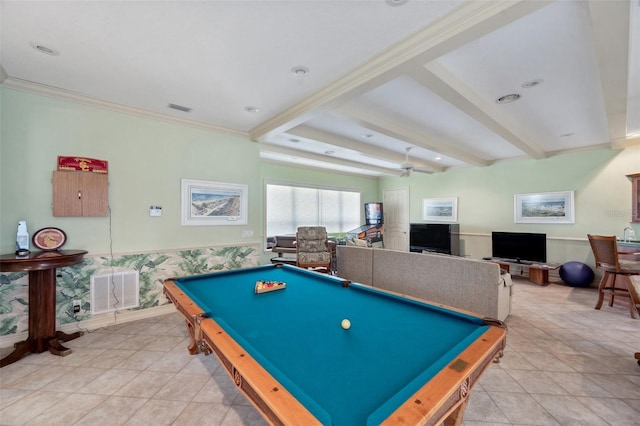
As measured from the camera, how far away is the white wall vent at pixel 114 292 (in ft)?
10.4

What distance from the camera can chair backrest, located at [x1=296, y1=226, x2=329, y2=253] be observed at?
540cm

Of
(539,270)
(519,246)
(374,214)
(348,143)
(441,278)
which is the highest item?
(348,143)

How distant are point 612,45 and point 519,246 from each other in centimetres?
458

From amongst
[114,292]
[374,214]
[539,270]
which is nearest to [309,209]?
[374,214]

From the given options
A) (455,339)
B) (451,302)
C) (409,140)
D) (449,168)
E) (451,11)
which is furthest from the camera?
(449,168)

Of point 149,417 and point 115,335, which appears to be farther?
point 115,335

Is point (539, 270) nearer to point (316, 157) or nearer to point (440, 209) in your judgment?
point (440, 209)

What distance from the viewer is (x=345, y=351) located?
1.24 m

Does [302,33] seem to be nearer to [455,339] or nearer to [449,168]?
[455,339]

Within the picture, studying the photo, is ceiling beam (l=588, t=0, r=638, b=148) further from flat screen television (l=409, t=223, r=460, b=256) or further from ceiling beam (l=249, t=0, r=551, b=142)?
flat screen television (l=409, t=223, r=460, b=256)

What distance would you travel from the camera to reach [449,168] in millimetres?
7285

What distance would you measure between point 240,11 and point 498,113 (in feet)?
11.1

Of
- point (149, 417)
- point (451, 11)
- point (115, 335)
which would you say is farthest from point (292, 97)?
point (115, 335)

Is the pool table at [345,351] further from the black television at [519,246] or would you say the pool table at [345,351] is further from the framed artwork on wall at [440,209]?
the framed artwork on wall at [440,209]
